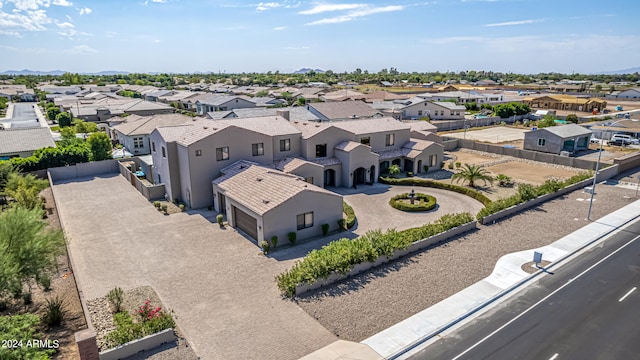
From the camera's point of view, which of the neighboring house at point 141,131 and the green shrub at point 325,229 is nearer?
the green shrub at point 325,229

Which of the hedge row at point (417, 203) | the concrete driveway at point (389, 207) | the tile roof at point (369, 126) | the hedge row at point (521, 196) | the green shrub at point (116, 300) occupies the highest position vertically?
the tile roof at point (369, 126)

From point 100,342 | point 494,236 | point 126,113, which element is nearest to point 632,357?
point 494,236

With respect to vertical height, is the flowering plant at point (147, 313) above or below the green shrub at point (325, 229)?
above

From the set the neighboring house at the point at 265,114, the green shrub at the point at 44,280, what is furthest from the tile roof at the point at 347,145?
the green shrub at the point at 44,280

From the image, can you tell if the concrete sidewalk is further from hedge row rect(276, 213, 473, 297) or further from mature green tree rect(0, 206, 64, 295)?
mature green tree rect(0, 206, 64, 295)

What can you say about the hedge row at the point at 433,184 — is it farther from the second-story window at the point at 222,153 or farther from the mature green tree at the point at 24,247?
the mature green tree at the point at 24,247

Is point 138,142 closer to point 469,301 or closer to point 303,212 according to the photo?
point 303,212
